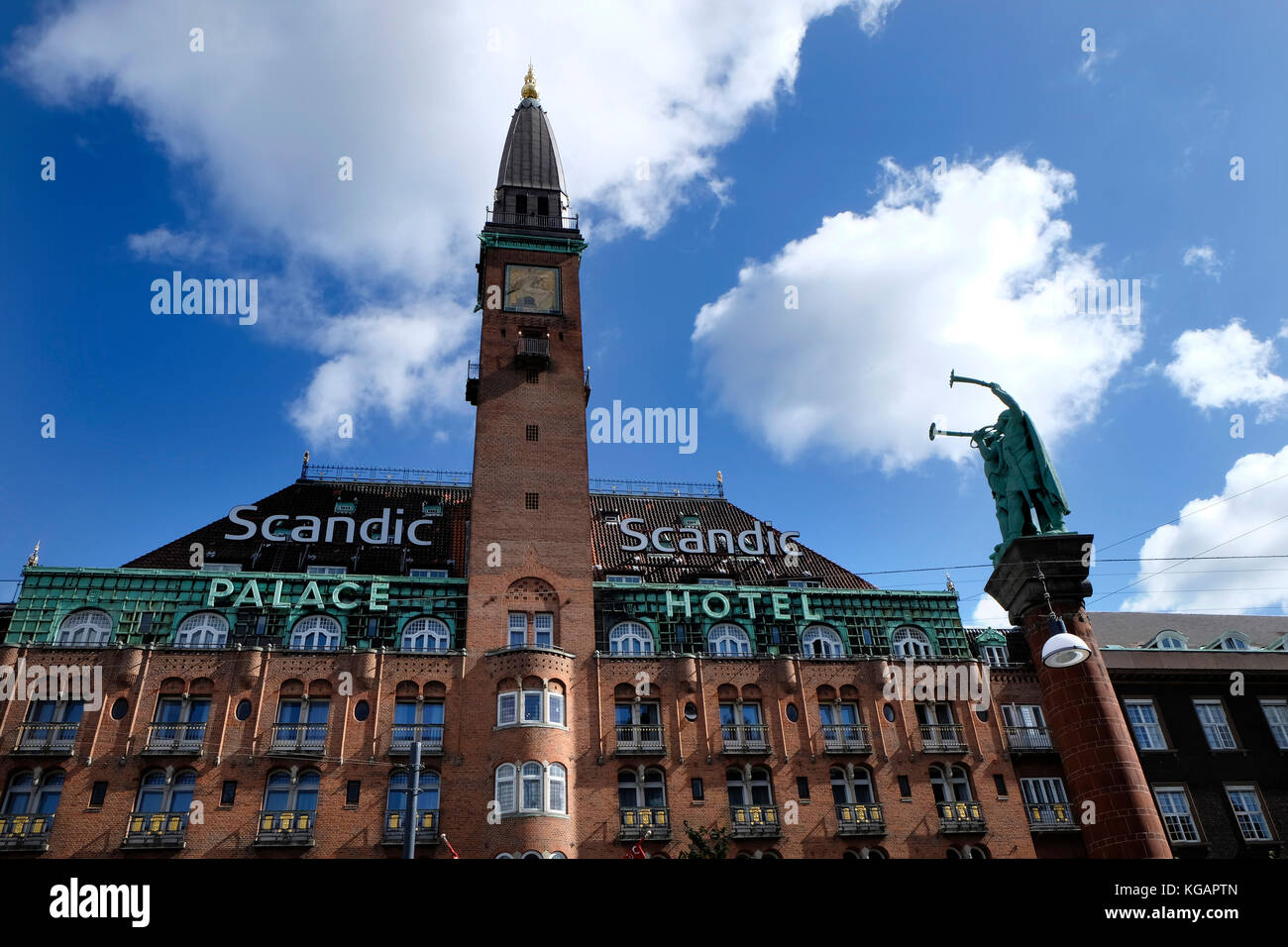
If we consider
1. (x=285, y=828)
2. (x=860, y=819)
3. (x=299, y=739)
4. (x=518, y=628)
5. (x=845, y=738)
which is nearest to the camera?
(x=285, y=828)

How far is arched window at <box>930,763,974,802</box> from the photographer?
47.2 m

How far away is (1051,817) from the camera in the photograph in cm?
4697

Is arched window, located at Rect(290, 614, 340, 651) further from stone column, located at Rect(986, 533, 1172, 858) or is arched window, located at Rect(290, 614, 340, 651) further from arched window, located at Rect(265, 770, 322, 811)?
stone column, located at Rect(986, 533, 1172, 858)

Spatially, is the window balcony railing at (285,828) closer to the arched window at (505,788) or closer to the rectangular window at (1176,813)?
the arched window at (505,788)

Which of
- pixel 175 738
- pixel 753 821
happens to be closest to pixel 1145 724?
pixel 753 821

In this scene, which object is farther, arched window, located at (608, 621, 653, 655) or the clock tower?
arched window, located at (608, 621, 653, 655)

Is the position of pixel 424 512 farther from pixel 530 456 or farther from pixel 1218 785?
pixel 1218 785

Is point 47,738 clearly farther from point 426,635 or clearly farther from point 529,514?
point 529,514

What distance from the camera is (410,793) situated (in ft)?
96.1

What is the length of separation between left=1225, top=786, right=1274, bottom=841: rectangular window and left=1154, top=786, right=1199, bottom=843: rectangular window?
2.29m

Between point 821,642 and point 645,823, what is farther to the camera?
point 821,642

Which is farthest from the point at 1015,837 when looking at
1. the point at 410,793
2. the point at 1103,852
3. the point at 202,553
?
the point at 202,553

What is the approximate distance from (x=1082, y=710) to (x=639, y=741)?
73.7ft

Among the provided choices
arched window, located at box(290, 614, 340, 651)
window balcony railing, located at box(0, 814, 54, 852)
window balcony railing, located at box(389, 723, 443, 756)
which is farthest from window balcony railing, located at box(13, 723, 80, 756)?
window balcony railing, located at box(389, 723, 443, 756)
